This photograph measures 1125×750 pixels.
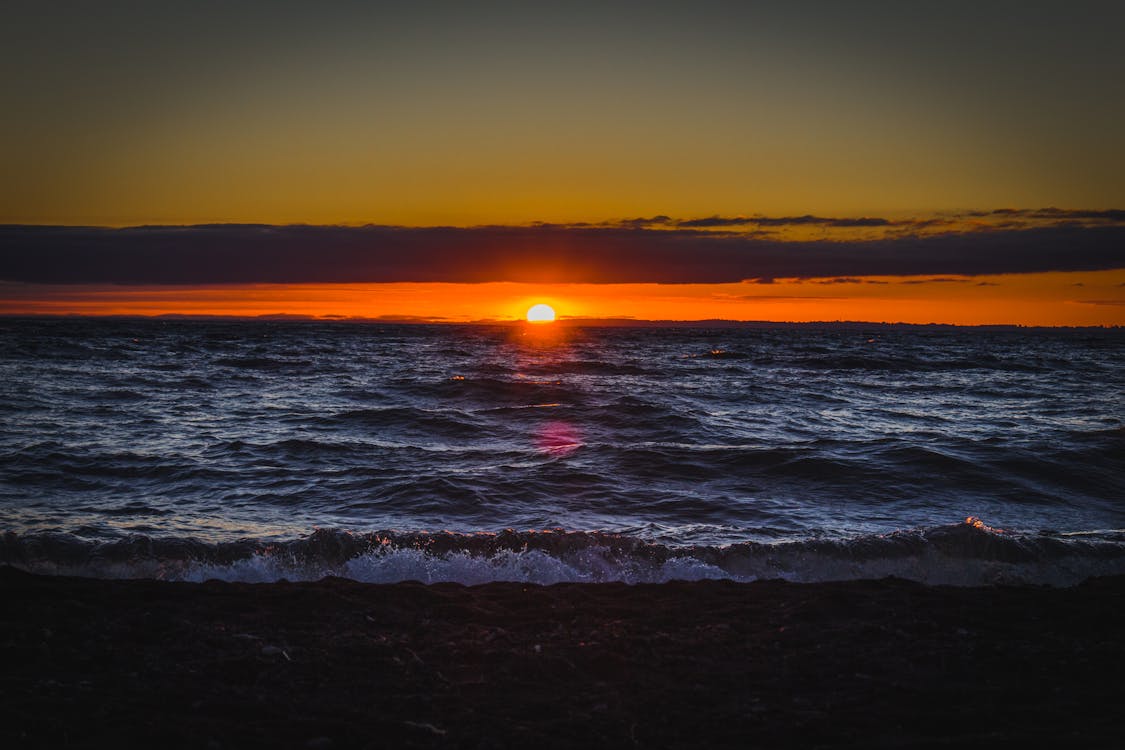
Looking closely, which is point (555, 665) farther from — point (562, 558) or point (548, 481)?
point (548, 481)

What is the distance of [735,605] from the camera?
661 centimetres

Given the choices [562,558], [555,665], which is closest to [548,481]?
[562,558]

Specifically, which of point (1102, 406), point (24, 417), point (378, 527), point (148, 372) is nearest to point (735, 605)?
point (378, 527)

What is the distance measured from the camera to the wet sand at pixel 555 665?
14.0 feet

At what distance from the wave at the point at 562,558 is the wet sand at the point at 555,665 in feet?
2.63

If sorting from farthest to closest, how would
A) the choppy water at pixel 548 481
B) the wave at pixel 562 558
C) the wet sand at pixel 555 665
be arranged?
1. the choppy water at pixel 548 481
2. the wave at pixel 562 558
3. the wet sand at pixel 555 665

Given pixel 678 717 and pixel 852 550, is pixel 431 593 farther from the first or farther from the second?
pixel 852 550

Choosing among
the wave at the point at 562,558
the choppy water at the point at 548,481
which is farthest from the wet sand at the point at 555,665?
the choppy water at the point at 548,481

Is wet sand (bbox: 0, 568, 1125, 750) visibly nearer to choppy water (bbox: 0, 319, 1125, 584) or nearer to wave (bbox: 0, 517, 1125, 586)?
wave (bbox: 0, 517, 1125, 586)

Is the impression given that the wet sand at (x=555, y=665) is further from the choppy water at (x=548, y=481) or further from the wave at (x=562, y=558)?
the choppy water at (x=548, y=481)

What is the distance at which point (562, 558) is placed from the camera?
8250 mm

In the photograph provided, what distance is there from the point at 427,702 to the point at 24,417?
57.8 ft

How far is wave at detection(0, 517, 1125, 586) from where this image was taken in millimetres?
7910

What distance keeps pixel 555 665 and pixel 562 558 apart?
2958mm
